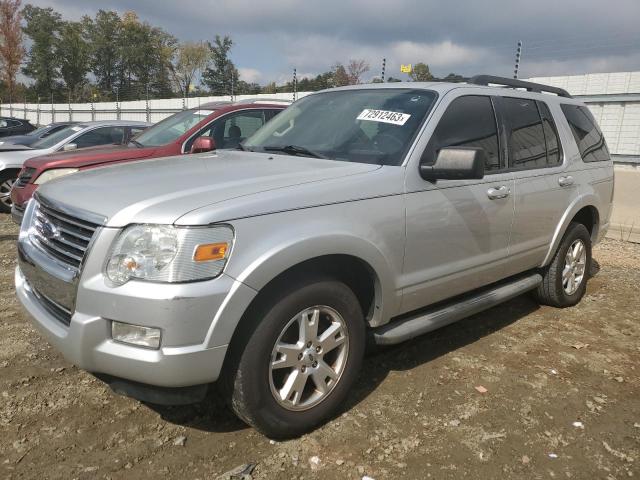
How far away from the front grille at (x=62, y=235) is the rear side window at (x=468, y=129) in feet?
6.35

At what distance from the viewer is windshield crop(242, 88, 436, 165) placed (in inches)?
129

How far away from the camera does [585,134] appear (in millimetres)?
4930

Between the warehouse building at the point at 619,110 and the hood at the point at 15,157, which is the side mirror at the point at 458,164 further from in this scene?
the hood at the point at 15,157

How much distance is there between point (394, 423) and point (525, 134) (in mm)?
2487

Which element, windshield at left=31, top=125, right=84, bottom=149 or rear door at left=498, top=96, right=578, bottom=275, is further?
windshield at left=31, top=125, right=84, bottom=149

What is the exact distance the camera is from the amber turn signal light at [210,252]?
2275mm

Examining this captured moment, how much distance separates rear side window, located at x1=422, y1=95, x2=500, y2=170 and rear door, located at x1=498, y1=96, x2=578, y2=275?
7.3 inches

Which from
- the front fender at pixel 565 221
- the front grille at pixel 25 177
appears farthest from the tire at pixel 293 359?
the front grille at pixel 25 177

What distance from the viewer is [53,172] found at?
21.8 feet

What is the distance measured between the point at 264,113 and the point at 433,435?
5.50 metres

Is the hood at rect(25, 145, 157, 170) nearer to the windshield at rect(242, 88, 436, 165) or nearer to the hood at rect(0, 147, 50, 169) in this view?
the hood at rect(0, 147, 50, 169)

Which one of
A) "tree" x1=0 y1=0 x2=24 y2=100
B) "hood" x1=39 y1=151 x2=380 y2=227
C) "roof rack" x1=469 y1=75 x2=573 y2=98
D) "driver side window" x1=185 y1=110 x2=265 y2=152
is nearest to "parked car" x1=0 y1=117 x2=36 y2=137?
"driver side window" x1=185 y1=110 x2=265 y2=152

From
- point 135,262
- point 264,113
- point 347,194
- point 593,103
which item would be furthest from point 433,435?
point 593,103

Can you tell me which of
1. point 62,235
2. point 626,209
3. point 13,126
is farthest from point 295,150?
point 13,126
